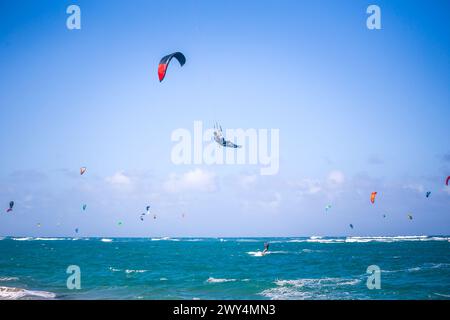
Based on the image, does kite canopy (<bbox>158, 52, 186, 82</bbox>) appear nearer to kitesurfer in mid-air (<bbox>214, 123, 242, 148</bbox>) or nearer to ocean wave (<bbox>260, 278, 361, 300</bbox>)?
kitesurfer in mid-air (<bbox>214, 123, 242, 148</bbox>)

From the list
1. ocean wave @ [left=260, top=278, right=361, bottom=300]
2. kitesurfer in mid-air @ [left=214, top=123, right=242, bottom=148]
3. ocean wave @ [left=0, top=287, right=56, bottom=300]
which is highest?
kitesurfer in mid-air @ [left=214, top=123, right=242, bottom=148]

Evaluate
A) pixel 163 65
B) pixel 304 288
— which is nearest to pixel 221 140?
pixel 163 65

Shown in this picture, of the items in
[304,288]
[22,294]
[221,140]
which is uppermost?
[221,140]

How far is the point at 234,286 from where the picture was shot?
2136 centimetres

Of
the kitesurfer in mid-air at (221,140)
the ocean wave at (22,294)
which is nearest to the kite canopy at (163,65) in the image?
the kitesurfer in mid-air at (221,140)

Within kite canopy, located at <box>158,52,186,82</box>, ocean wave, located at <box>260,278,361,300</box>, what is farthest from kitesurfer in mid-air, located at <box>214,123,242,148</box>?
ocean wave, located at <box>260,278,361,300</box>

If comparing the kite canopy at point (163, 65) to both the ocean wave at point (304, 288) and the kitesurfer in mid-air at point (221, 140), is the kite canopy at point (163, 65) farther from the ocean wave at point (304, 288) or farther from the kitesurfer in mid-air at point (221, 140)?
the ocean wave at point (304, 288)

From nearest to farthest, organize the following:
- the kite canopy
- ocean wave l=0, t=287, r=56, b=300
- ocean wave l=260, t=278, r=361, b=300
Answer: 1. the kite canopy
2. ocean wave l=0, t=287, r=56, b=300
3. ocean wave l=260, t=278, r=361, b=300

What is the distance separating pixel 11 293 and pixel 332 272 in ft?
75.1

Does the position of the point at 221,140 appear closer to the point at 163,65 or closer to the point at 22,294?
the point at 163,65
